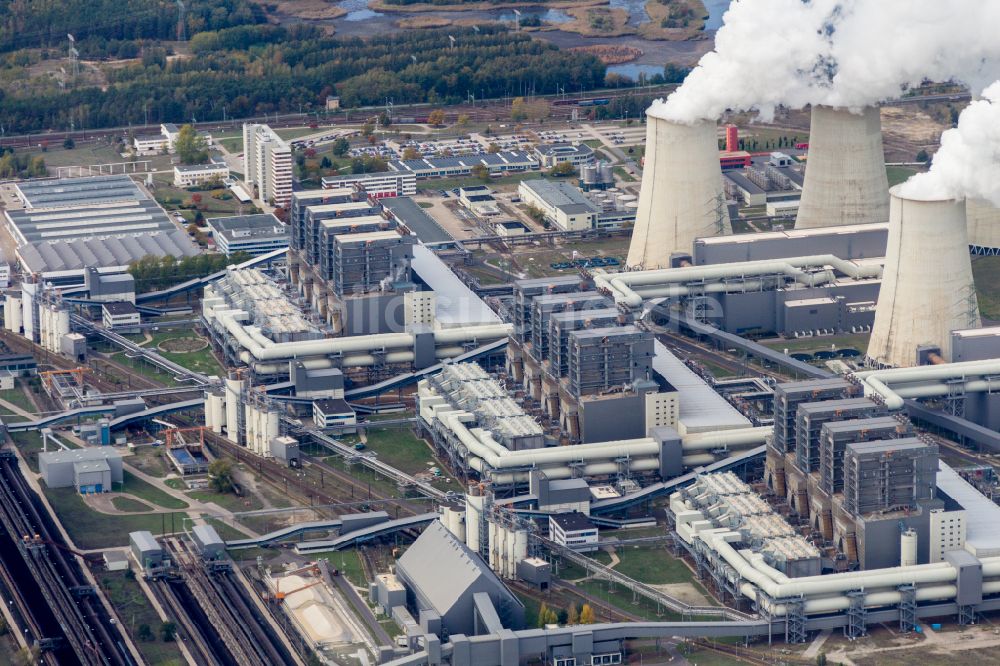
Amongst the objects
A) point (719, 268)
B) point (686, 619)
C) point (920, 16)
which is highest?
point (920, 16)

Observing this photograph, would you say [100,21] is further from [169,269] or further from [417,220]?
[169,269]

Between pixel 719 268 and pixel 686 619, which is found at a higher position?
pixel 719 268

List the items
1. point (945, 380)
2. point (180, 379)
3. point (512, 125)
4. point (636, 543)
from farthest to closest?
point (512, 125) < point (180, 379) < point (945, 380) < point (636, 543)

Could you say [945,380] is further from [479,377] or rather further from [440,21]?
[440,21]

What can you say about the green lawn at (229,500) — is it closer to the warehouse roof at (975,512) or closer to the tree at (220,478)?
the tree at (220,478)

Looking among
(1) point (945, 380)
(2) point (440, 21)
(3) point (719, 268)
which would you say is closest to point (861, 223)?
(3) point (719, 268)

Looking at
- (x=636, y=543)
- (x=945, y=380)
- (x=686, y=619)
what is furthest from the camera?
(x=945, y=380)

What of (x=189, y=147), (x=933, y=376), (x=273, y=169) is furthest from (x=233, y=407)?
(x=189, y=147)
